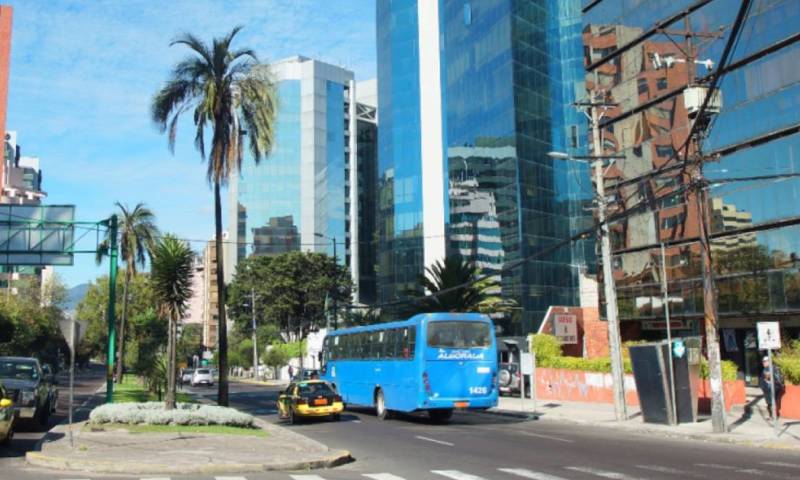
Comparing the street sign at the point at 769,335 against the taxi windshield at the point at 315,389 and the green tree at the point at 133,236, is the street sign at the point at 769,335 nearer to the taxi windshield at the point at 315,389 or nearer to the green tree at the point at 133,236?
the taxi windshield at the point at 315,389

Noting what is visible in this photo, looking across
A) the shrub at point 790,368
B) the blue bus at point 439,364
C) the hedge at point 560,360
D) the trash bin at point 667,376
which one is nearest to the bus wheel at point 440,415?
the blue bus at point 439,364

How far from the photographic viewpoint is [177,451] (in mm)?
15867

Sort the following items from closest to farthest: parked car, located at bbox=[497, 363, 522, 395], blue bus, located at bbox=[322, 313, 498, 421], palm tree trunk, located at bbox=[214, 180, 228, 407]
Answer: blue bus, located at bbox=[322, 313, 498, 421] < palm tree trunk, located at bbox=[214, 180, 228, 407] < parked car, located at bbox=[497, 363, 522, 395]

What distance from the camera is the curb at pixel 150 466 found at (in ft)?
44.7

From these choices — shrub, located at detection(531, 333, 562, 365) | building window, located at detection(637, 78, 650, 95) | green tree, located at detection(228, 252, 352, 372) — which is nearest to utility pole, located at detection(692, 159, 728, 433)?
shrub, located at detection(531, 333, 562, 365)

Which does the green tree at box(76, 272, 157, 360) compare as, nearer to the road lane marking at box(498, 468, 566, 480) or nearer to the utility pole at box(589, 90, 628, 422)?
the utility pole at box(589, 90, 628, 422)

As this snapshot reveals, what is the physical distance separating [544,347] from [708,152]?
11.9m

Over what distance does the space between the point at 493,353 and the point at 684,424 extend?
6225 mm

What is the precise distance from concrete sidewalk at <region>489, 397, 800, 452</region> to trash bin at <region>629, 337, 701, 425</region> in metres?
0.38

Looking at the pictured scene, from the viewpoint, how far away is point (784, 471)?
13.3 meters

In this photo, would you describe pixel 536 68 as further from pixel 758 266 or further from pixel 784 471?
pixel 784 471

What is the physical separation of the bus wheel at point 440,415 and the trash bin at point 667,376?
22.0 ft

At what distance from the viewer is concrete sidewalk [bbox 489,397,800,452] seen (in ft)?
63.6

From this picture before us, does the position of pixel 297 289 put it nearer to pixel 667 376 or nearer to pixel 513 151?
pixel 513 151
